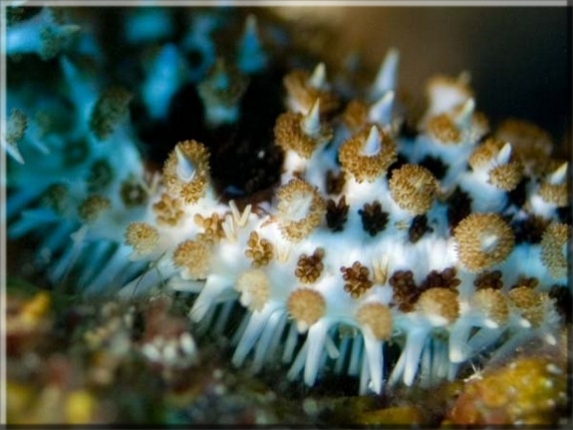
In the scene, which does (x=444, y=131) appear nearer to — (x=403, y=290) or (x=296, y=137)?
(x=296, y=137)

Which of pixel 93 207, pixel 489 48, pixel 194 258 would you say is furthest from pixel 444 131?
pixel 489 48

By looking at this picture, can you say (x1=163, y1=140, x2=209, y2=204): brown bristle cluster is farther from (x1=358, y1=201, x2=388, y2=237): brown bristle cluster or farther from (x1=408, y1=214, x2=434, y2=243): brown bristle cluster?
(x1=408, y1=214, x2=434, y2=243): brown bristle cluster

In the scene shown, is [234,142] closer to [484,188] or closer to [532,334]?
[484,188]

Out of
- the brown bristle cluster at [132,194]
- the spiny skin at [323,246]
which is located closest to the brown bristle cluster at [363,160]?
the spiny skin at [323,246]

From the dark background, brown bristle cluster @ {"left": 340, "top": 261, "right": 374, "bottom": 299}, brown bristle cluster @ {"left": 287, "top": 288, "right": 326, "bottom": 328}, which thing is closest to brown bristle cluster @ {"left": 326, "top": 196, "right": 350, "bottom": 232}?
brown bristle cluster @ {"left": 340, "top": 261, "right": 374, "bottom": 299}

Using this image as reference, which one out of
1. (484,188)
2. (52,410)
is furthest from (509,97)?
(52,410)
